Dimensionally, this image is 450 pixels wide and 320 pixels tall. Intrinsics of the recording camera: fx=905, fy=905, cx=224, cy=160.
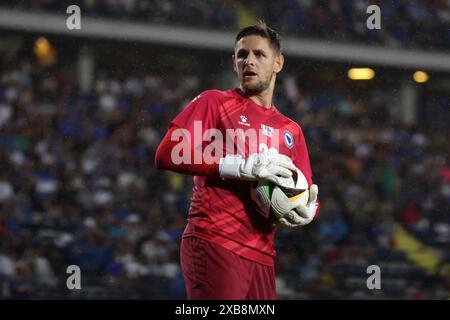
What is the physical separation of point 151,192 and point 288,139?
847 cm

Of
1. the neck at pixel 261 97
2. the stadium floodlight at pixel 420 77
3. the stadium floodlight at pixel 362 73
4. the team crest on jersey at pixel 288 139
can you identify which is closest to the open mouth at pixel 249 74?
the neck at pixel 261 97

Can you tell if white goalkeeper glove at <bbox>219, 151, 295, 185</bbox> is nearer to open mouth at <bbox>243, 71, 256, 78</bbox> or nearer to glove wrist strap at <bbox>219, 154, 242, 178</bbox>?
glove wrist strap at <bbox>219, 154, 242, 178</bbox>

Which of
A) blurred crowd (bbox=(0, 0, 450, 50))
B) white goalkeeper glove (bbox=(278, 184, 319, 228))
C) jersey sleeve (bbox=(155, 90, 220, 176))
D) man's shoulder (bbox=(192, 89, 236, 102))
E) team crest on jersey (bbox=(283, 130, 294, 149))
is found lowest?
white goalkeeper glove (bbox=(278, 184, 319, 228))

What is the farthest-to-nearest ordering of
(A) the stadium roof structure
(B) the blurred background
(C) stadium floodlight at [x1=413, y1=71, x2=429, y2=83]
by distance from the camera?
(C) stadium floodlight at [x1=413, y1=71, x2=429, y2=83] < (A) the stadium roof structure < (B) the blurred background

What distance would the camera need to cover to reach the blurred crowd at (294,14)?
54.8 feet

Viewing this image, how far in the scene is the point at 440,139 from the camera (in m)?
16.2

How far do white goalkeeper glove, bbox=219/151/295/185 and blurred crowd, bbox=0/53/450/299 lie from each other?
247 inches

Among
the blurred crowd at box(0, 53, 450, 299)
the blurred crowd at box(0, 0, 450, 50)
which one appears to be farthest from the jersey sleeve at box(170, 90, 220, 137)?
the blurred crowd at box(0, 0, 450, 50)

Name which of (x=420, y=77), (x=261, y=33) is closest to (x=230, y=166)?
(x=261, y=33)

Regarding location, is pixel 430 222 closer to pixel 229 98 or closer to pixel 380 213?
pixel 380 213

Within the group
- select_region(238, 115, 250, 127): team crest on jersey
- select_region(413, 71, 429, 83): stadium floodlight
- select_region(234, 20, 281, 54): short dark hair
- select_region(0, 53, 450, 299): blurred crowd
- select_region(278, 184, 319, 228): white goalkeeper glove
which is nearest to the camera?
select_region(278, 184, 319, 228): white goalkeeper glove

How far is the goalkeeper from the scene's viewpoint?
433 cm
